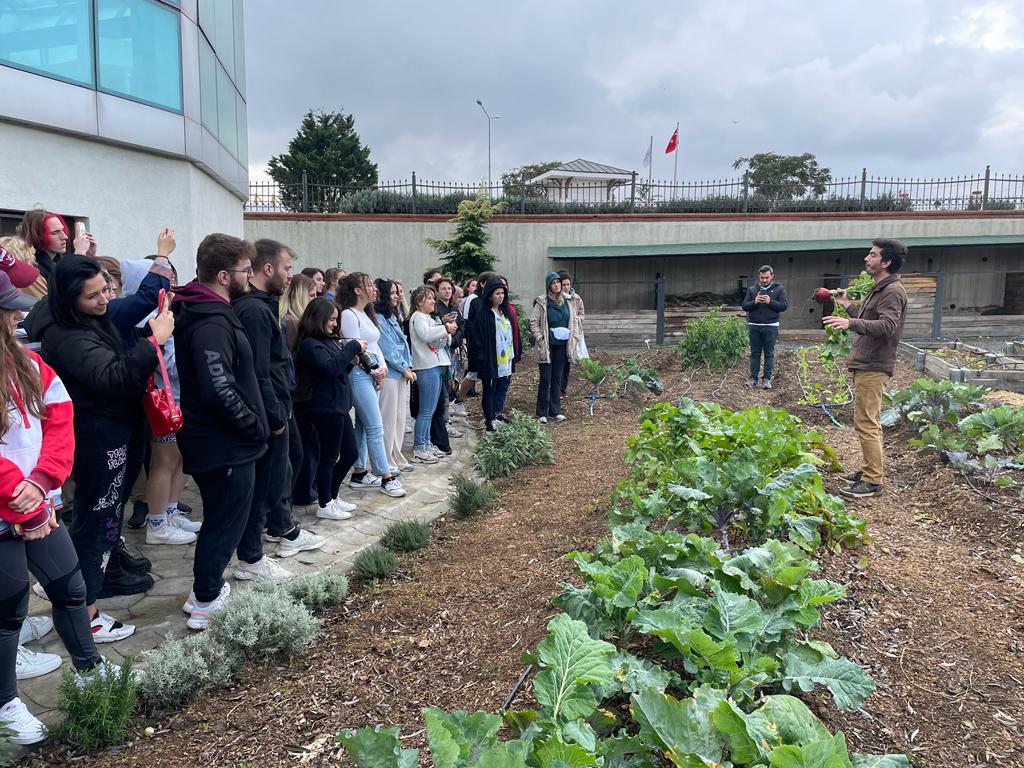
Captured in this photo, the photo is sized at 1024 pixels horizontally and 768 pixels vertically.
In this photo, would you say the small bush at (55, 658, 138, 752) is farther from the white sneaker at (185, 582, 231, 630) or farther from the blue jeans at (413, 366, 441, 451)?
the blue jeans at (413, 366, 441, 451)

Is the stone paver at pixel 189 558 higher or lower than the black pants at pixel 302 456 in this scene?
lower

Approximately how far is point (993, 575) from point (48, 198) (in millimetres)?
8540

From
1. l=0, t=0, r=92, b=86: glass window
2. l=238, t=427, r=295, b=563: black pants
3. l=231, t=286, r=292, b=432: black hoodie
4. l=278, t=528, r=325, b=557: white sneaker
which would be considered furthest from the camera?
l=0, t=0, r=92, b=86: glass window

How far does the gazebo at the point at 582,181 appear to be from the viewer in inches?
738

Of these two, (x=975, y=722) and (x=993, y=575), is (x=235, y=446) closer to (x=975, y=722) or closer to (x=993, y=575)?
(x=975, y=722)

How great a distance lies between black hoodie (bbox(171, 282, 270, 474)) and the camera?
134 inches

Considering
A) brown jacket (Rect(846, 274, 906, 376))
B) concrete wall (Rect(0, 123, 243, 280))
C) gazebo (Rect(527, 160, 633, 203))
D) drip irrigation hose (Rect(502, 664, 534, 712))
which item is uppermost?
gazebo (Rect(527, 160, 633, 203))

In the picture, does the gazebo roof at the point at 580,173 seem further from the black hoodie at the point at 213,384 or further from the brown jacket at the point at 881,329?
the black hoodie at the point at 213,384

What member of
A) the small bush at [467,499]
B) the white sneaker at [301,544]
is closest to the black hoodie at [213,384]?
the white sneaker at [301,544]

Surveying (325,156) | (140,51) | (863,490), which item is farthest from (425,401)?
(325,156)

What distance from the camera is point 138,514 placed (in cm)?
510

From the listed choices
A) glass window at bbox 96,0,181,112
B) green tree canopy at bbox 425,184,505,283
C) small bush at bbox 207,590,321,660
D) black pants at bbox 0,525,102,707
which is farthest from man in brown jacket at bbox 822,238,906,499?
green tree canopy at bbox 425,184,505,283

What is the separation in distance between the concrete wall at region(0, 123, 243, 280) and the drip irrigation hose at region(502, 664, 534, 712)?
6580 mm

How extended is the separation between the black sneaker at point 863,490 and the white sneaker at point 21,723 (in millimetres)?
5295
